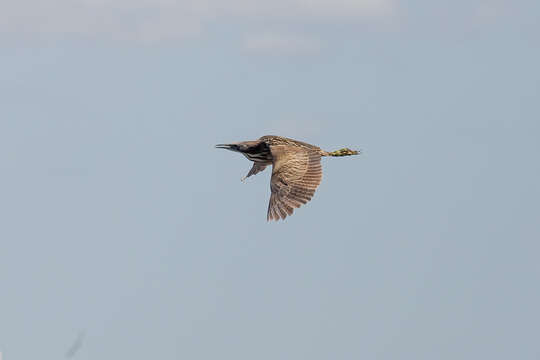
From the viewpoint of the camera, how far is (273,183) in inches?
1492

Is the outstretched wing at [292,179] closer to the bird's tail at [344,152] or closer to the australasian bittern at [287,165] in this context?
the australasian bittern at [287,165]

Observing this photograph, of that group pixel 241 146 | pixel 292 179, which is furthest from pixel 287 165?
pixel 241 146

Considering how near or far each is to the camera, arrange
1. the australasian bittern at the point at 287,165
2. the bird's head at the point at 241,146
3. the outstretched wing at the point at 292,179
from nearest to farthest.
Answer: the outstretched wing at the point at 292,179
the australasian bittern at the point at 287,165
the bird's head at the point at 241,146

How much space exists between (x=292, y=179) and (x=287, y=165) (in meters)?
0.96

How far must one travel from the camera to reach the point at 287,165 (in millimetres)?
38719

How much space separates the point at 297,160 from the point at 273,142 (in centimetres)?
254

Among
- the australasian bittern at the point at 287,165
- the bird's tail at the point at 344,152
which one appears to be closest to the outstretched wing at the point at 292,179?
the australasian bittern at the point at 287,165

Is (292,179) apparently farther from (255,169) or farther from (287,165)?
(255,169)

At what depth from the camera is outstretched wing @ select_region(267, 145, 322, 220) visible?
3672cm

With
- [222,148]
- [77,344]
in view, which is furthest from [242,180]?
→ [77,344]

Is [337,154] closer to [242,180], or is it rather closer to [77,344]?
[242,180]

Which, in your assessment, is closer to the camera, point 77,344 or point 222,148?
point 77,344

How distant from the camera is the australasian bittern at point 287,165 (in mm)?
36906

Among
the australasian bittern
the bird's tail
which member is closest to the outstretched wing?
the australasian bittern
